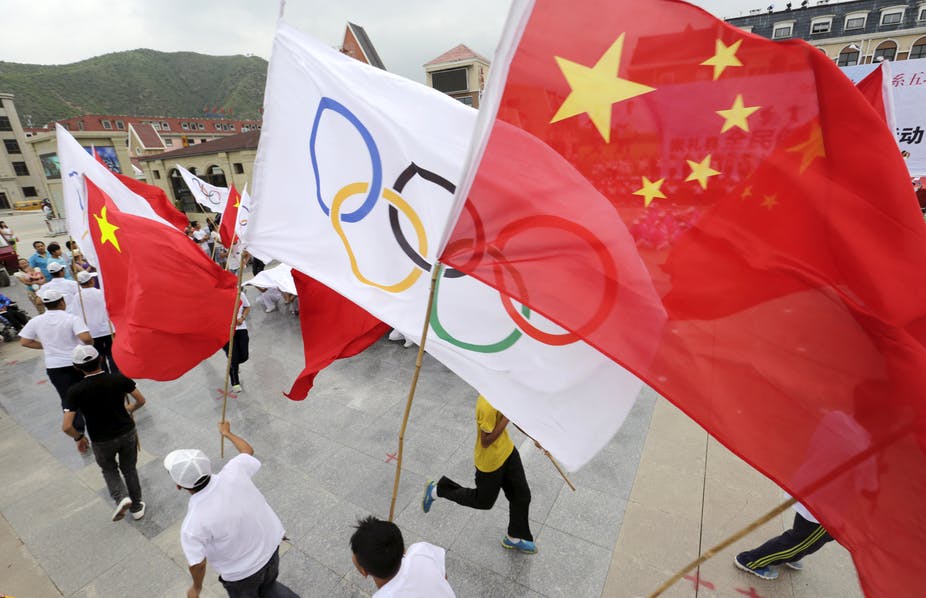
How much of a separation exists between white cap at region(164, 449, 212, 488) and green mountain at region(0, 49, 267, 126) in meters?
138

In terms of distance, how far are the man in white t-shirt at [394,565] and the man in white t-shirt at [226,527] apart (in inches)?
39.7

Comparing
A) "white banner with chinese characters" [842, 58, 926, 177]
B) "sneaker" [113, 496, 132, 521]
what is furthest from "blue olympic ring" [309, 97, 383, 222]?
"white banner with chinese characters" [842, 58, 926, 177]

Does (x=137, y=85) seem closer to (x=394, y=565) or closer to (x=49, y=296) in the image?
(x=49, y=296)

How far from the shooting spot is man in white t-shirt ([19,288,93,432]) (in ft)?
16.7

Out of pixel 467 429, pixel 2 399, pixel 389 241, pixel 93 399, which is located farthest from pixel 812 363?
pixel 2 399

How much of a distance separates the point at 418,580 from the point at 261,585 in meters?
1.50

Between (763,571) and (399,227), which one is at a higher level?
(399,227)

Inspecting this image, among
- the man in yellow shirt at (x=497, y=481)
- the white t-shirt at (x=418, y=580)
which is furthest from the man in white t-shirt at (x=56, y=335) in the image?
the white t-shirt at (x=418, y=580)

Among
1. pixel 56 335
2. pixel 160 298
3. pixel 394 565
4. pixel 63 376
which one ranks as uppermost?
pixel 160 298

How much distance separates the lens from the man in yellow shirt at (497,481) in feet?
10.3

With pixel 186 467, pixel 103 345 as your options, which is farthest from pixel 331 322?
pixel 103 345

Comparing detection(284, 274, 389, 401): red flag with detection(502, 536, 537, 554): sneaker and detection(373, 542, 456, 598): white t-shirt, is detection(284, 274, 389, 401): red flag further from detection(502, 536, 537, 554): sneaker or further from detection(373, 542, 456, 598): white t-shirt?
detection(502, 536, 537, 554): sneaker

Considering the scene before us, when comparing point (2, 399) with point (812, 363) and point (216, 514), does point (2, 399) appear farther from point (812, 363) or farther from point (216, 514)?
point (812, 363)

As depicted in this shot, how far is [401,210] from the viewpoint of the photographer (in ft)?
9.09
